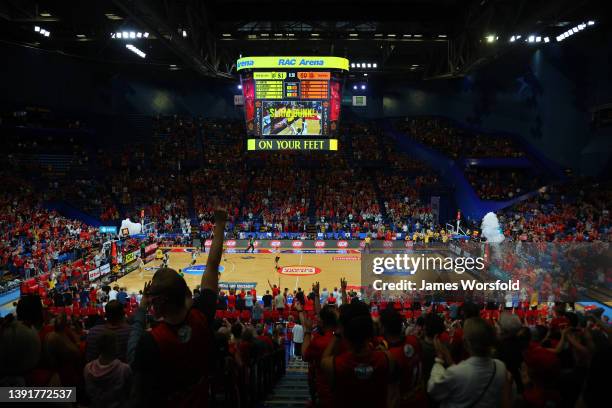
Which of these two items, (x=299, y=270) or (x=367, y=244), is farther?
(x=367, y=244)

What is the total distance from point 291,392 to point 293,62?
1988cm

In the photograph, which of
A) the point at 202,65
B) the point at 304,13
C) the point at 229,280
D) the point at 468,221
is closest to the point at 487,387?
the point at 229,280

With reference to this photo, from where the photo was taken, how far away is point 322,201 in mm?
37781

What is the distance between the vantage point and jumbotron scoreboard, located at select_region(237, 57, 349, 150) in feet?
81.5

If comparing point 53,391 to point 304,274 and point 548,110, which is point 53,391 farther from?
point 548,110

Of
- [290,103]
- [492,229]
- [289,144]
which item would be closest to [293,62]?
[290,103]

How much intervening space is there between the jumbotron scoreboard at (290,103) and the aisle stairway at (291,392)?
1637 centimetres

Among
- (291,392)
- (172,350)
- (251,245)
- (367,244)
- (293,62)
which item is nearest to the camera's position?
(172,350)

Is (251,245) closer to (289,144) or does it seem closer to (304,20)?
(289,144)

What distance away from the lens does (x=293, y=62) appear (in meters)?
24.5

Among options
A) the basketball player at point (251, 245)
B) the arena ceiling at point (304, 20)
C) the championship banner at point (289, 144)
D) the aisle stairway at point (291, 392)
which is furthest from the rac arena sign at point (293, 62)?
the aisle stairway at point (291, 392)

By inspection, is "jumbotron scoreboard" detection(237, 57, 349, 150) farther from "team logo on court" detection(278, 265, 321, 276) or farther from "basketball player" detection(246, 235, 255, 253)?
"basketball player" detection(246, 235, 255, 253)

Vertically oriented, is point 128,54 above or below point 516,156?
above

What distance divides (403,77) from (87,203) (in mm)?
31628
